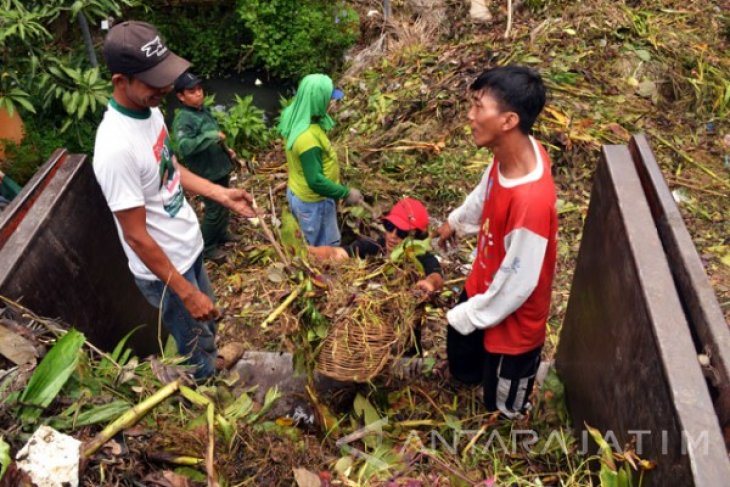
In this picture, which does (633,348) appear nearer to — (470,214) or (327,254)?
(470,214)

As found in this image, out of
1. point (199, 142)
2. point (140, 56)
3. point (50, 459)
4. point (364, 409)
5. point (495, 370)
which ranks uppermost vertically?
point (140, 56)

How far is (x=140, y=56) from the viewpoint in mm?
2299

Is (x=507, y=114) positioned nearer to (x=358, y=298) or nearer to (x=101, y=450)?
(x=358, y=298)

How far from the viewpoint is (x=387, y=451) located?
231 cm

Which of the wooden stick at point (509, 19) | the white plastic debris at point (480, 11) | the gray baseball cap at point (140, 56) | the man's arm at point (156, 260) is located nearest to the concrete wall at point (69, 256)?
the man's arm at point (156, 260)

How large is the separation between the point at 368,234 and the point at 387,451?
2.64 m

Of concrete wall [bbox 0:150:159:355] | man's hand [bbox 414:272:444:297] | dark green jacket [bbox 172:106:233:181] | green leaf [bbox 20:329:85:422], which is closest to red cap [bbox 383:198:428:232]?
man's hand [bbox 414:272:444:297]

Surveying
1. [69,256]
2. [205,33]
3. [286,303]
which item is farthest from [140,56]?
[205,33]

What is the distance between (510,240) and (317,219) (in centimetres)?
215

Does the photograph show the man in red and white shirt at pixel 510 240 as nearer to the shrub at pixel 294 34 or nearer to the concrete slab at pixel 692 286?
the concrete slab at pixel 692 286

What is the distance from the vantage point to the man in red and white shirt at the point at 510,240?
220 cm

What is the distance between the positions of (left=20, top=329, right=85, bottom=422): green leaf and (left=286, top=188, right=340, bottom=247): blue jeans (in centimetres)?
235

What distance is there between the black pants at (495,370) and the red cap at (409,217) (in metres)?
0.45

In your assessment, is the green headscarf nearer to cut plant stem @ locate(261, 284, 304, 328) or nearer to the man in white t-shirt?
the man in white t-shirt
